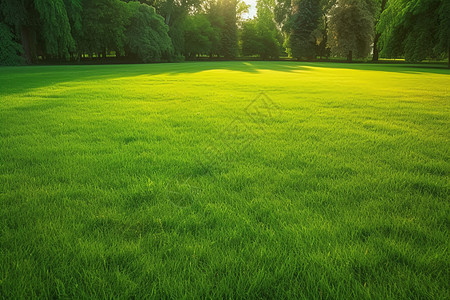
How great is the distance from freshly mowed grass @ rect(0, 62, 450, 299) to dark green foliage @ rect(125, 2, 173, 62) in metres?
39.1

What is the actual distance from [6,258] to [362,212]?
2.63m

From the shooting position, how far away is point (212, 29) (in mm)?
54281

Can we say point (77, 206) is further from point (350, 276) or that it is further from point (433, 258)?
point (433, 258)

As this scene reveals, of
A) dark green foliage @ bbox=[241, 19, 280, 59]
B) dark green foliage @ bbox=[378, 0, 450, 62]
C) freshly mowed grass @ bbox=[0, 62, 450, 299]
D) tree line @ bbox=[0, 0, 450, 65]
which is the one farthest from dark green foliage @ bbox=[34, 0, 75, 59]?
dark green foliage @ bbox=[241, 19, 280, 59]

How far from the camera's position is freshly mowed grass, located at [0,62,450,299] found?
55.9 inches

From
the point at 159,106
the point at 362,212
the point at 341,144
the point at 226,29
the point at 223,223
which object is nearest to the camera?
the point at 223,223

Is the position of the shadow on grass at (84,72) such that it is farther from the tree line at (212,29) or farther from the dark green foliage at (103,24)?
the dark green foliage at (103,24)

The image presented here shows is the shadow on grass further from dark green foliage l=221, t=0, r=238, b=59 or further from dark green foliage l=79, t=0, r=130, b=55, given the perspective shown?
dark green foliage l=221, t=0, r=238, b=59

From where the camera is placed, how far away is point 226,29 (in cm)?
5797

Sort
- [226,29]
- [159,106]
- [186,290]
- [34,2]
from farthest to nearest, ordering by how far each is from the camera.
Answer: [226,29], [34,2], [159,106], [186,290]

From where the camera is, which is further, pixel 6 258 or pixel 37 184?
pixel 37 184

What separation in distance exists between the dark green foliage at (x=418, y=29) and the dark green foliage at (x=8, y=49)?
140 ft

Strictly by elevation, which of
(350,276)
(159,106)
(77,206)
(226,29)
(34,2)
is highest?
(226,29)

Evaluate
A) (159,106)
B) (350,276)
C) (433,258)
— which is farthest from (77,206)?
(159,106)
